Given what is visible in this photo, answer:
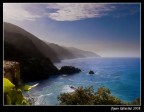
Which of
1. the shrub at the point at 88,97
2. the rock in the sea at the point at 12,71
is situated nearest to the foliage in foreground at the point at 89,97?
the shrub at the point at 88,97

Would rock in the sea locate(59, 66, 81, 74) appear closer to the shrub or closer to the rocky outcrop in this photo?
the rocky outcrop

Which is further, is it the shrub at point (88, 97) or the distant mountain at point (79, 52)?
the distant mountain at point (79, 52)

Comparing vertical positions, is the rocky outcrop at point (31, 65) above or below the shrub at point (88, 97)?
above

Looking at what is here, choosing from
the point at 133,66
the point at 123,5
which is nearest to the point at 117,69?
the point at 133,66

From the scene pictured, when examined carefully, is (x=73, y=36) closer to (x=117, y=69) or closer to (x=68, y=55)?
(x=68, y=55)

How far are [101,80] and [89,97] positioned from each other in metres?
0.40

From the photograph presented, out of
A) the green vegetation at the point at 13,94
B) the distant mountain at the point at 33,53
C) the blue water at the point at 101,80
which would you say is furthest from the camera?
the distant mountain at the point at 33,53

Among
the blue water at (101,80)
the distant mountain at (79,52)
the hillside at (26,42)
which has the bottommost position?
the blue water at (101,80)

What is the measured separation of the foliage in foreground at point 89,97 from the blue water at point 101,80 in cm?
8

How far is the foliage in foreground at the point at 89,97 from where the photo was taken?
623 cm

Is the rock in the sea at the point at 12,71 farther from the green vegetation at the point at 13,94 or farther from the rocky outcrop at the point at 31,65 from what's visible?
the green vegetation at the point at 13,94

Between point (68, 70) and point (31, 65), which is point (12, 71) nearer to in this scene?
point (31, 65)

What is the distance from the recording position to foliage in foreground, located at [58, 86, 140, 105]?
623cm

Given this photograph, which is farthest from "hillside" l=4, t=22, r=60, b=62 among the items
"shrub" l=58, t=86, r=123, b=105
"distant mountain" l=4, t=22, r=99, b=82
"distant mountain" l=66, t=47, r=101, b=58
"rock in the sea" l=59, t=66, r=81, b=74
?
"shrub" l=58, t=86, r=123, b=105
